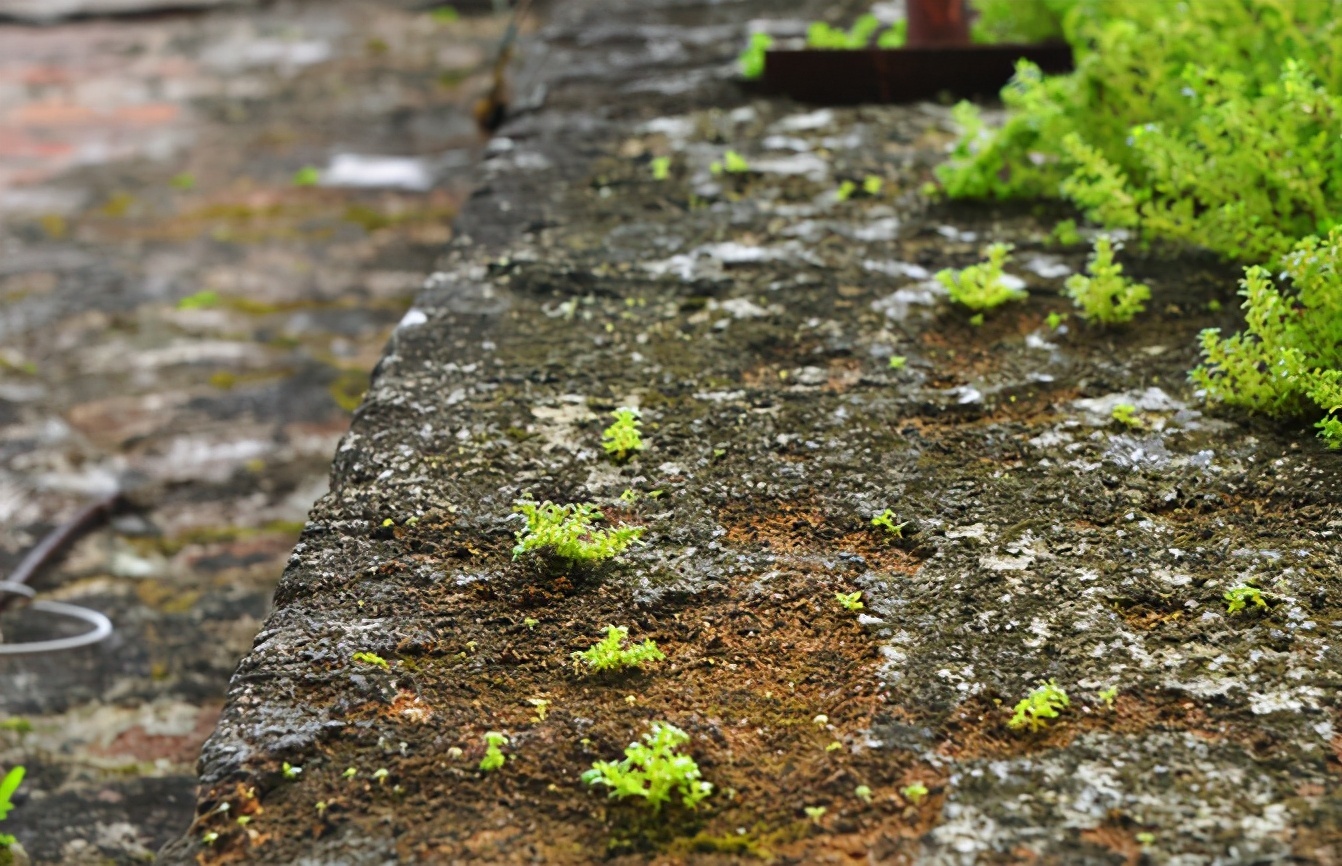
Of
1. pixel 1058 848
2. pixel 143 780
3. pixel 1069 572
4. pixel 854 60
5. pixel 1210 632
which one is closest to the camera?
pixel 1058 848

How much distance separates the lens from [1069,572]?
1711 millimetres

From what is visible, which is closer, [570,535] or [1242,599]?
[1242,599]

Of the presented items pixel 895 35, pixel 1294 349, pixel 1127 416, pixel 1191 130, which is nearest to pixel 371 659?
pixel 1127 416

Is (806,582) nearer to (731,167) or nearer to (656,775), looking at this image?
(656,775)

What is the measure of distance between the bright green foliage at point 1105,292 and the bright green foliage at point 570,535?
1.17m

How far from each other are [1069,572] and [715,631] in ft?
1.90

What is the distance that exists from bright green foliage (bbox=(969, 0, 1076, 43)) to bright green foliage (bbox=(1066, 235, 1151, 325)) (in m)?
1.49

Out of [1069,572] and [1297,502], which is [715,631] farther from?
[1297,502]

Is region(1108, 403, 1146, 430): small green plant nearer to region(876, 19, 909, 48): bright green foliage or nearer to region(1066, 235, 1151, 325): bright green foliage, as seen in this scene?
region(1066, 235, 1151, 325): bright green foliage

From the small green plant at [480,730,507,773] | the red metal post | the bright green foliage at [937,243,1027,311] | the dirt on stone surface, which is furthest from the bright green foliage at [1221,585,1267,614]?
the red metal post

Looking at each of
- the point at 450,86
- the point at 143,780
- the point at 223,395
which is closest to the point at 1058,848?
the point at 143,780

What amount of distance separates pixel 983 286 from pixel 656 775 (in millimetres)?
1492

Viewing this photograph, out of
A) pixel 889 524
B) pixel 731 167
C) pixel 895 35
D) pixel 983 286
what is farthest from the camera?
pixel 895 35

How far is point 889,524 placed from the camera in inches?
71.9
